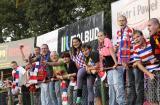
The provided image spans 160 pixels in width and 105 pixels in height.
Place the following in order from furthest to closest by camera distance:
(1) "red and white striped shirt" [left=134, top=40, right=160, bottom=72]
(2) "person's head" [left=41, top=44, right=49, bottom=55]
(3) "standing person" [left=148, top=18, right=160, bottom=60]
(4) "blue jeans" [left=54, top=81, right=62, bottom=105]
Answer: (2) "person's head" [left=41, top=44, right=49, bottom=55], (4) "blue jeans" [left=54, top=81, right=62, bottom=105], (1) "red and white striped shirt" [left=134, top=40, right=160, bottom=72], (3) "standing person" [left=148, top=18, right=160, bottom=60]

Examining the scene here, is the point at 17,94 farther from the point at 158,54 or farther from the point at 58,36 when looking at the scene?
the point at 158,54

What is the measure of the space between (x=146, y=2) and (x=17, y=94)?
5741mm

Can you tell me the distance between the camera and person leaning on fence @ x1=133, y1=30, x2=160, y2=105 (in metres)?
9.04

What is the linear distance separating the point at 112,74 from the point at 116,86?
0.33 meters

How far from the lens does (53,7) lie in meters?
37.2

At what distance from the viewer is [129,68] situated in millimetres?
9922

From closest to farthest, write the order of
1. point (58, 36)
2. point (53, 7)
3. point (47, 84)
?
→ 1. point (47, 84)
2. point (58, 36)
3. point (53, 7)

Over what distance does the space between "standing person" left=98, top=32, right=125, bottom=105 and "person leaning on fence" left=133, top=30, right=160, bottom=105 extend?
0.79 metres

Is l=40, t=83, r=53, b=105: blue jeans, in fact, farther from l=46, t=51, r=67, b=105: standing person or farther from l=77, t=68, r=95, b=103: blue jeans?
l=77, t=68, r=95, b=103: blue jeans

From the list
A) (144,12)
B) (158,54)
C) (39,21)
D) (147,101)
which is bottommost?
(147,101)

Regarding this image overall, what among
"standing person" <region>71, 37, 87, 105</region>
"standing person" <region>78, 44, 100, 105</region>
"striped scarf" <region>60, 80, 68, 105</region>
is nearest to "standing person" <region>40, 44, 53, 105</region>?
"striped scarf" <region>60, 80, 68, 105</region>

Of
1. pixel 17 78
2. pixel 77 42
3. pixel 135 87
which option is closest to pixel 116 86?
pixel 135 87

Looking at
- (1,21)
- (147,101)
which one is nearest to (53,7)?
(1,21)

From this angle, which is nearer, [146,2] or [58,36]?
[146,2]
